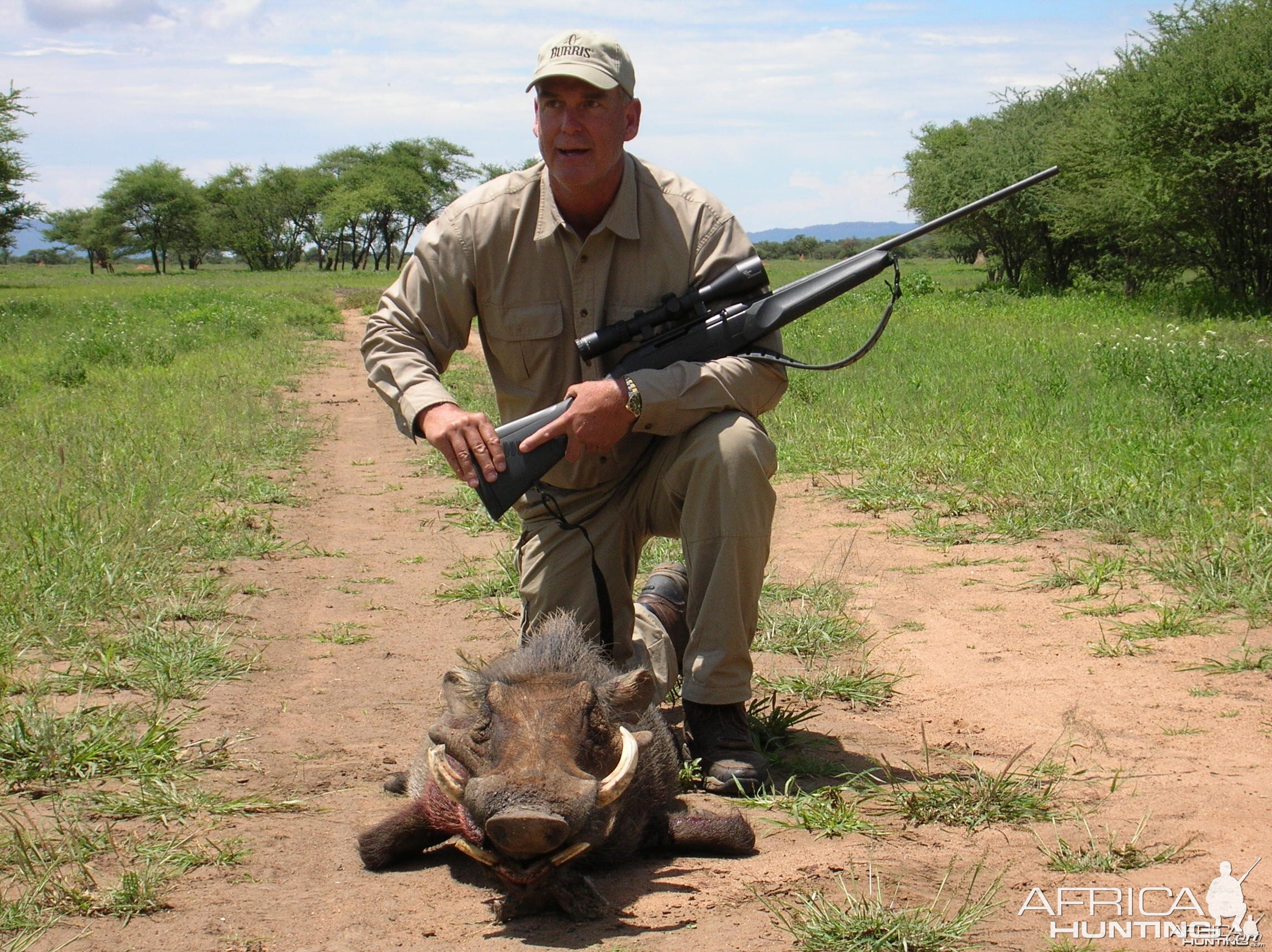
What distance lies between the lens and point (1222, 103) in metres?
16.7

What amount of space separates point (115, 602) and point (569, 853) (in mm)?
2956

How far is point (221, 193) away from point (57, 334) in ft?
212

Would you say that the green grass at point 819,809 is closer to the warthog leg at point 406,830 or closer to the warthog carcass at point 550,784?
the warthog carcass at point 550,784

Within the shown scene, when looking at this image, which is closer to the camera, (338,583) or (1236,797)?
(1236,797)

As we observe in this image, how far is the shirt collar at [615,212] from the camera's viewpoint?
375cm

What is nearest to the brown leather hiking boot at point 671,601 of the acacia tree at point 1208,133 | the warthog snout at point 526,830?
the warthog snout at point 526,830

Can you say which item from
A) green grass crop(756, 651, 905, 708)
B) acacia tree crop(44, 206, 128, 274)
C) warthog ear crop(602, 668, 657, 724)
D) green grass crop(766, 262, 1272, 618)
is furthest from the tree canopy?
acacia tree crop(44, 206, 128, 274)

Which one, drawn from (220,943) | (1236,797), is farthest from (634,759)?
(1236,797)

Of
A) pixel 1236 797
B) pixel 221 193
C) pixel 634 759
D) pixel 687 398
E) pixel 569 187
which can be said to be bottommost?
pixel 1236 797

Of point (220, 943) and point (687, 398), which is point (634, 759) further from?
point (687, 398)

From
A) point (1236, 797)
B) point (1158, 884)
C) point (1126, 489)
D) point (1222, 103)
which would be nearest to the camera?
point (1158, 884)

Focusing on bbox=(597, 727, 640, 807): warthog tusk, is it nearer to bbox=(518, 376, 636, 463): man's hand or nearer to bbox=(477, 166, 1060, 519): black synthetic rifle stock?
bbox=(518, 376, 636, 463): man's hand

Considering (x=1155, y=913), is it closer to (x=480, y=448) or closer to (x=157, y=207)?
(x=480, y=448)

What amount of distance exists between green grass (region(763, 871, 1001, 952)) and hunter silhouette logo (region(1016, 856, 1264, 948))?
14cm
